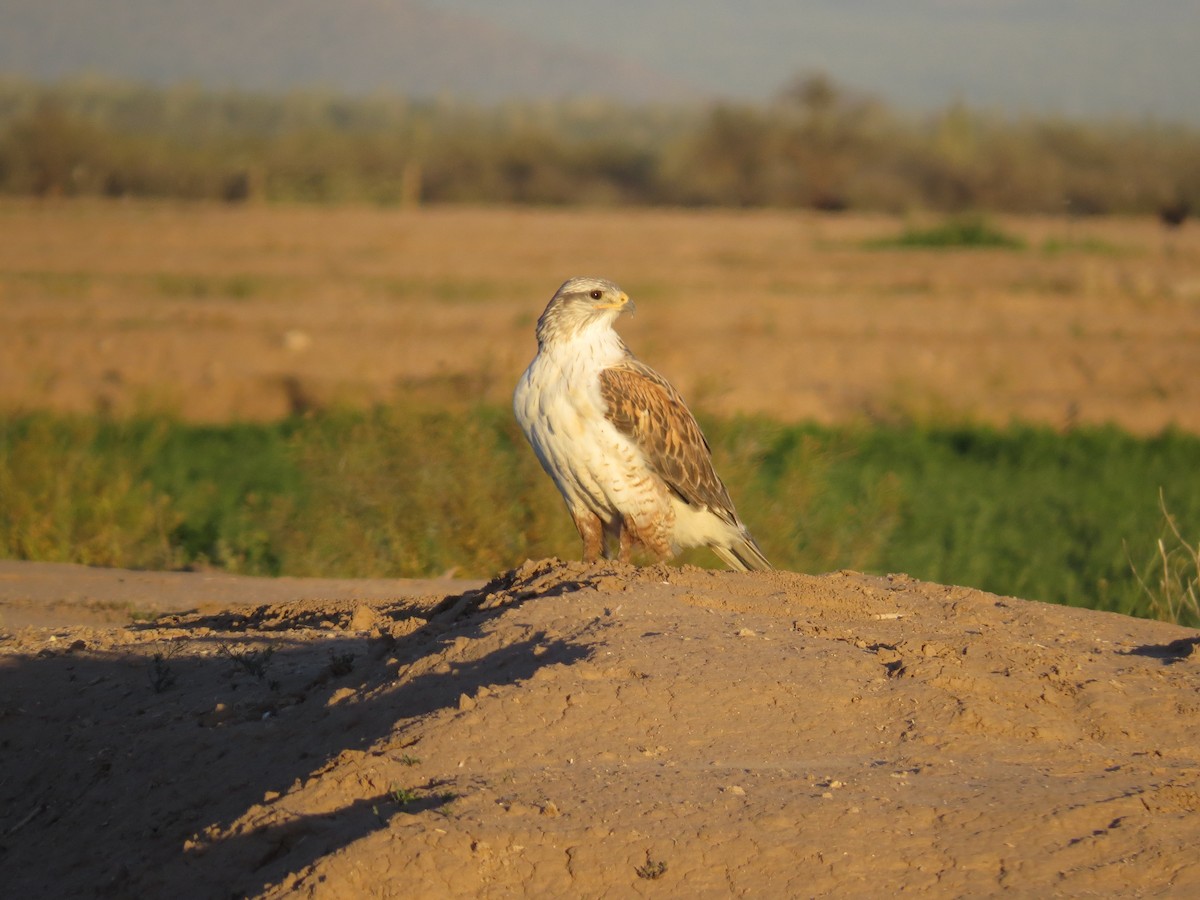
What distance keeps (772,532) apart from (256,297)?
51.9 feet

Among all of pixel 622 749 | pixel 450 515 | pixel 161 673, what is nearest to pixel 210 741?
pixel 161 673

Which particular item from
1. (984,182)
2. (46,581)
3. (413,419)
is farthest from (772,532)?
(984,182)

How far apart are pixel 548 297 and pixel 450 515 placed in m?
14.8

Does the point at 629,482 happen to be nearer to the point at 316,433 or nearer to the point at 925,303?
the point at 316,433

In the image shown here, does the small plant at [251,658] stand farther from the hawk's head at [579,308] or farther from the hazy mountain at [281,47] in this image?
the hazy mountain at [281,47]

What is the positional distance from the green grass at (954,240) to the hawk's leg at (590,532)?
28268 mm

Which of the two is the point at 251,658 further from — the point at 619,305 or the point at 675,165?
the point at 675,165

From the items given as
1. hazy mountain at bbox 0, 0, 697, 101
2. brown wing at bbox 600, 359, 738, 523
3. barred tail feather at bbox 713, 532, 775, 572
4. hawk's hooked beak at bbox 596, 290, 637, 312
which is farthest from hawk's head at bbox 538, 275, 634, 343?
hazy mountain at bbox 0, 0, 697, 101

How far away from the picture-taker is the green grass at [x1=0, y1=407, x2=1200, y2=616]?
9664mm

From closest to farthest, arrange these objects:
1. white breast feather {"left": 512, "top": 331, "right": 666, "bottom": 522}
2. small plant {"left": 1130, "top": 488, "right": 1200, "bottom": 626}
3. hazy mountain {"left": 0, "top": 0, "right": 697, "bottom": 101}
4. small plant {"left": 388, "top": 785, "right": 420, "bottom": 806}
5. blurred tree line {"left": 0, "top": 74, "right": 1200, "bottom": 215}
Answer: small plant {"left": 388, "top": 785, "right": 420, "bottom": 806} → white breast feather {"left": 512, "top": 331, "right": 666, "bottom": 522} → small plant {"left": 1130, "top": 488, "right": 1200, "bottom": 626} → blurred tree line {"left": 0, "top": 74, "right": 1200, "bottom": 215} → hazy mountain {"left": 0, "top": 0, "right": 697, "bottom": 101}

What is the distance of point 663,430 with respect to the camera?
665cm

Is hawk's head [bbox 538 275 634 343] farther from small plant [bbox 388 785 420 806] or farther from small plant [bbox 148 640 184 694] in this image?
small plant [bbox 388 785 420 806]

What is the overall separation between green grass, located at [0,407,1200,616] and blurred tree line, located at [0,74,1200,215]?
3629 cm

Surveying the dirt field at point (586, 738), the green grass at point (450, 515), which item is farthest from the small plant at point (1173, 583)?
the dirt field at point (586, 738)
